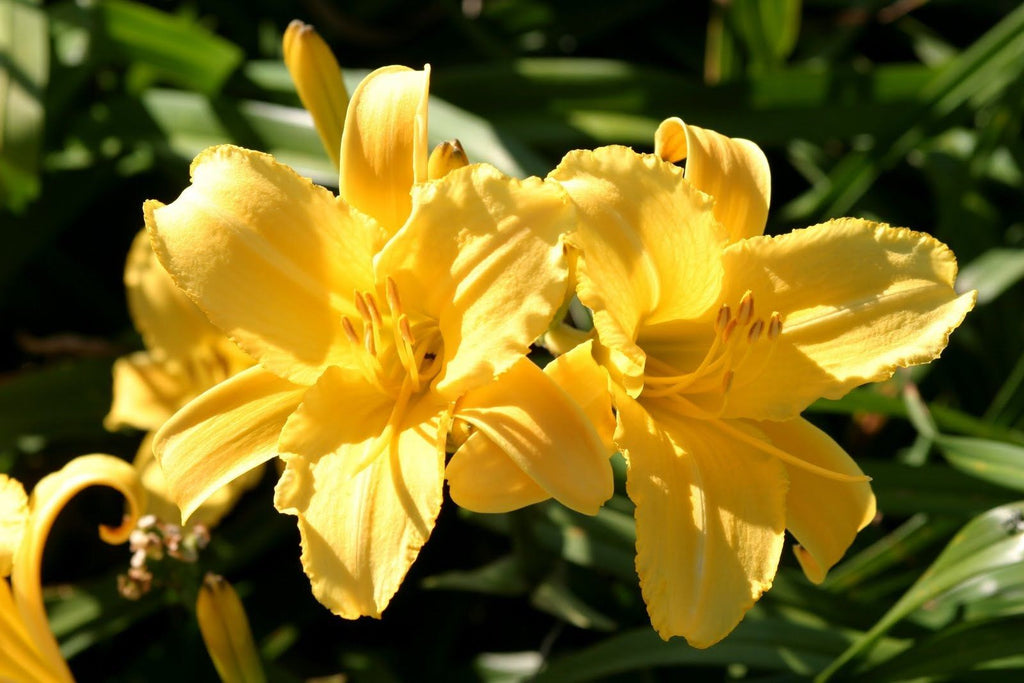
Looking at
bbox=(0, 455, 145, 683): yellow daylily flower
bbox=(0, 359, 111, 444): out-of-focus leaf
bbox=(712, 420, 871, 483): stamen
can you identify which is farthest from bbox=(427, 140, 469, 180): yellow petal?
bbox=(0, 359, 111, 444): out-of-focus leaf

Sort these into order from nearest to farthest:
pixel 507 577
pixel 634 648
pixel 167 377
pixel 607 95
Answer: pixel 634 648
pixel 507 577
pixel 167 377
pixel 607 95

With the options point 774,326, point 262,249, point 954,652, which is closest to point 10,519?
point 262,249

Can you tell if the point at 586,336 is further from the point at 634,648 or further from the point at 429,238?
the point at 634,648

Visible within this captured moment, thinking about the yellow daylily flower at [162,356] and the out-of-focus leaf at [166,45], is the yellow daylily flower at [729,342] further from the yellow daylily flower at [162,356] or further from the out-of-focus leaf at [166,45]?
the out-of-focus leaf at [166,45]

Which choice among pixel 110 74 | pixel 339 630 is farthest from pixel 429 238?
pixel 110 74

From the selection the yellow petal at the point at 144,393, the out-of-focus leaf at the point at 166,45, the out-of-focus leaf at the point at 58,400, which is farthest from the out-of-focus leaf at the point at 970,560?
the out-of-focus leaf at the point at 166,45

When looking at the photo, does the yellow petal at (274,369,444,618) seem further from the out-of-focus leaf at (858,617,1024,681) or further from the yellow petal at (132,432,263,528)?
the out-of-focus leaf at (858,617,1024,681)

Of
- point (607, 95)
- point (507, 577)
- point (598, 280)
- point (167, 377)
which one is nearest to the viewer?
point (598, 280)
